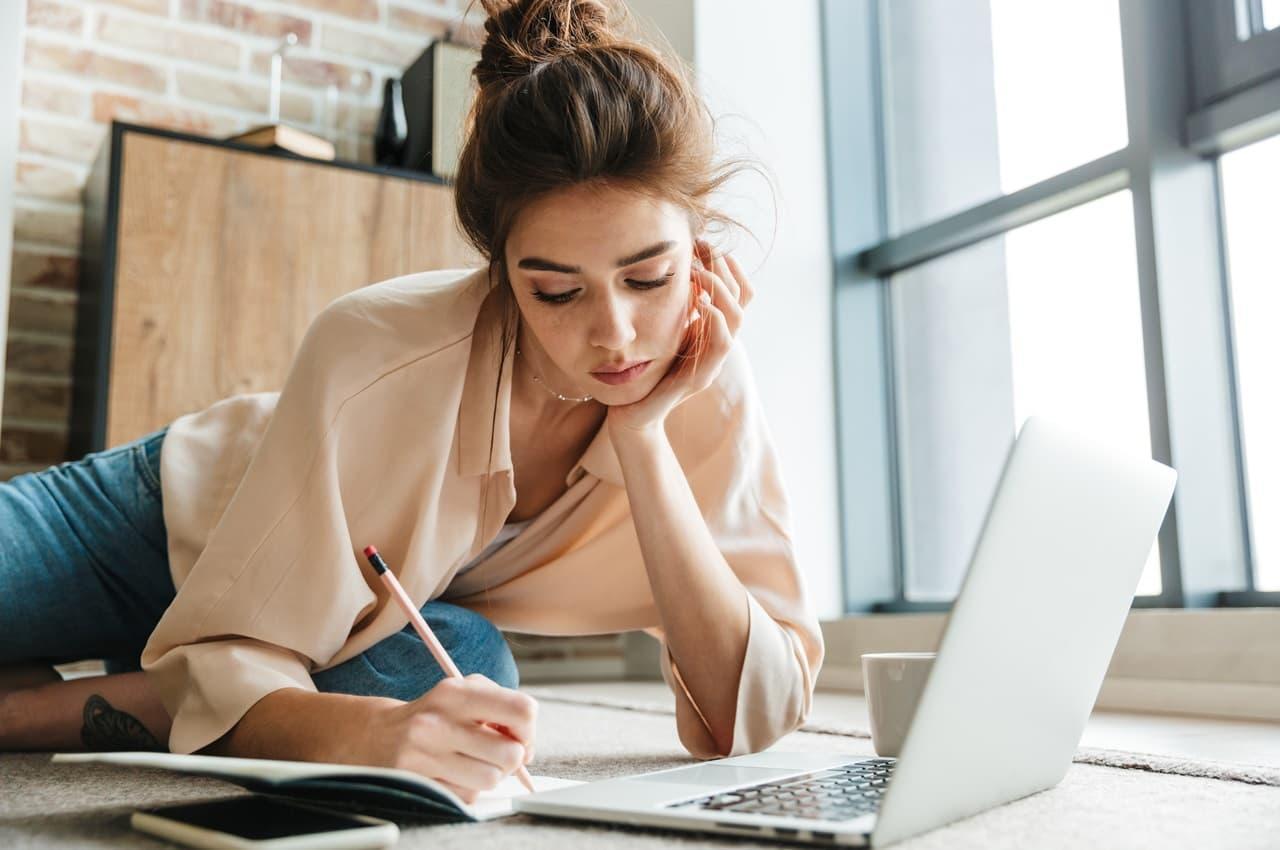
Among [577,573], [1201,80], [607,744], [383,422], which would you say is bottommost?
[607,744]

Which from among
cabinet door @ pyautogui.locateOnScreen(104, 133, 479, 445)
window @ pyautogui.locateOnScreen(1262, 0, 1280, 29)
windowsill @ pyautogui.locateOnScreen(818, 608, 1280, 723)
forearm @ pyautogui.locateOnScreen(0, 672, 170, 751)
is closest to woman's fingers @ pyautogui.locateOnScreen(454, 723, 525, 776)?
forearm @ pyautogui.locateOnScreen(0, 672, 170, 751)

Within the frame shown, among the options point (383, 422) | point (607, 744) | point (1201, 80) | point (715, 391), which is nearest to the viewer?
point (383, 422)

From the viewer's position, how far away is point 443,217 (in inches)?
117

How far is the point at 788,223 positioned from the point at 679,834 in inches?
97.1

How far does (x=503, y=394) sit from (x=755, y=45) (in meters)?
2.15

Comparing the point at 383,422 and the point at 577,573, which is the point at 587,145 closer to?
the point at 383,422

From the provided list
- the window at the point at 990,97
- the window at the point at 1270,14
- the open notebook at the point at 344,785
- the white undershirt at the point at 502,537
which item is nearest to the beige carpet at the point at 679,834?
the open notebook at the point at 344,785

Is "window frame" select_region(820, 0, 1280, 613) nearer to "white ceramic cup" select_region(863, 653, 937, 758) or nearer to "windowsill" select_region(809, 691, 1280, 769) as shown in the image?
"windowsill" select_region(809, 691, 1280, 769)

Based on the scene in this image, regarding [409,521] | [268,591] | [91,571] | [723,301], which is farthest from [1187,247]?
[91,571]

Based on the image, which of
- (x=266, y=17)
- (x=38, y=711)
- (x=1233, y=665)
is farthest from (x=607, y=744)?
(x=266, y=17)

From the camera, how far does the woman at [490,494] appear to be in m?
1.13

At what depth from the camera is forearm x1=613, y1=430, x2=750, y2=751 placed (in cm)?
123

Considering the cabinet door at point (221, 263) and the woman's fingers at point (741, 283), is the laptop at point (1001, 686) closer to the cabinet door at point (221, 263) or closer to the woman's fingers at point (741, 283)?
the woman's fingers at point (741, 283)

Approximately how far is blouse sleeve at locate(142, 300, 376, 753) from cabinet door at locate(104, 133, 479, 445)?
56.0 inches
